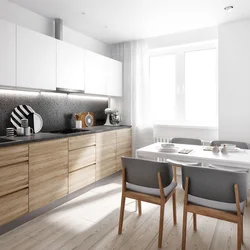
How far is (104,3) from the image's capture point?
2.79 meters

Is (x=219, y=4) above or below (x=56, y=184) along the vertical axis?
above

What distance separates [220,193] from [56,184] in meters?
1.88

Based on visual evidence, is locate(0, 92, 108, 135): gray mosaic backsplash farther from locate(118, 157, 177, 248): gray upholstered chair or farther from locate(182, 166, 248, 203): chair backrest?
locate(182, 166, 248, 203): chair backrest

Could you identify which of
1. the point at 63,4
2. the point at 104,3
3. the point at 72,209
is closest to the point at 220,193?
the point at 72,209

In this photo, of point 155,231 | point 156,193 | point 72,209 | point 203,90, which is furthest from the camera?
point 203,90

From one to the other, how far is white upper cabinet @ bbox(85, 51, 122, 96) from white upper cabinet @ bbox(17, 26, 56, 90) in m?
0.73

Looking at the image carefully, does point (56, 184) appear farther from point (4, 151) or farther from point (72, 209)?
point (4, 151)

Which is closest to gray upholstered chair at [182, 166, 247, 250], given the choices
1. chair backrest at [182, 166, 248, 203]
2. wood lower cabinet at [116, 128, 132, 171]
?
chair backrest at [182, 166, 248, 203]

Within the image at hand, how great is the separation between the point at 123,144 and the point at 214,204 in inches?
96.1

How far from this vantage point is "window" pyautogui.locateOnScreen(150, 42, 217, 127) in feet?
12.5

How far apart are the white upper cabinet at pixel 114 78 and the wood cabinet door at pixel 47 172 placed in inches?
66.9

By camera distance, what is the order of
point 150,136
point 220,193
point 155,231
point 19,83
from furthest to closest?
point 150,136 < point 19,83 < point 155,231 < point 220,193

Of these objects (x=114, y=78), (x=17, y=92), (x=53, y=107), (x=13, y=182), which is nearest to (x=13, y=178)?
(x=13, y=182)

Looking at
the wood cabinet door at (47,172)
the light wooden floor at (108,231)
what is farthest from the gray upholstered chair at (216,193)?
the wood cabinet door at (47,172)
